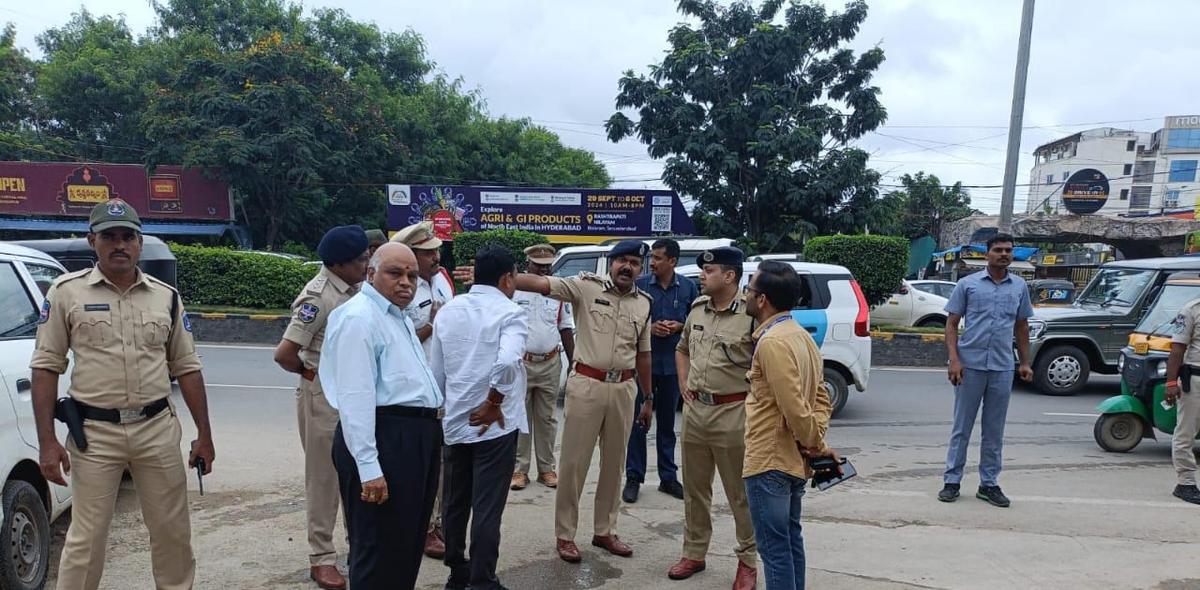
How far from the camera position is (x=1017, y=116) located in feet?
49.9

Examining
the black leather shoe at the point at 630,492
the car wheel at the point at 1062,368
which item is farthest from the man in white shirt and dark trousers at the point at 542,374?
the car wheel at the point at 1062,368

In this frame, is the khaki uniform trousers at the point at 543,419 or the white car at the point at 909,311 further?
the white car at the point at 909,311

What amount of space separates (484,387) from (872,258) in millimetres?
12020

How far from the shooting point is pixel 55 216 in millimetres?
24922

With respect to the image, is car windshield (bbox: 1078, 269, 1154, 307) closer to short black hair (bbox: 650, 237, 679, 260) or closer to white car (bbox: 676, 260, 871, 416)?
white car (bbox: 676, 260, 871, 416)

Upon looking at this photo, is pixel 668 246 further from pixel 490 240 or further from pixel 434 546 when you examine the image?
pixel 490 240

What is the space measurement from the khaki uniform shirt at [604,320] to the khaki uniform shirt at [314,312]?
3.79ft

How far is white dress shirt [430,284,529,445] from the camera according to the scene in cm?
361

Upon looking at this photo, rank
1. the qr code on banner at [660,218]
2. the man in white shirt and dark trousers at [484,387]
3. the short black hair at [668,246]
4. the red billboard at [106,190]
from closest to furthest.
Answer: the man in white shirt and dark trousers at [484,387] < the short black hair at [668,246] < the qr code on banner at [660,218] < the red billboard at [106,190]

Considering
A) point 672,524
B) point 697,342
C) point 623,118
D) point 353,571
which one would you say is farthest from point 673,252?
point 623,118

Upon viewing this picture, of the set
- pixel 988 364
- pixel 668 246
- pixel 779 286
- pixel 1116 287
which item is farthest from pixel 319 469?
pixel 1116 287

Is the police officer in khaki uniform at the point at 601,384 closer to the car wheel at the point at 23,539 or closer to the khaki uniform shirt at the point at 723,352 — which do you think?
the khaki uniform shirt at the point at 723,352

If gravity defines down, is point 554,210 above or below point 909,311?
above

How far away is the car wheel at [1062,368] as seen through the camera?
9914mm
